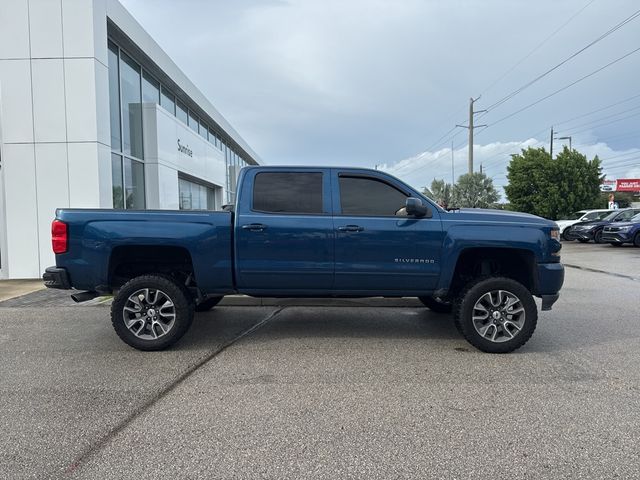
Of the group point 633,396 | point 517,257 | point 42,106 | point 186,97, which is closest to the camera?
point 633,396

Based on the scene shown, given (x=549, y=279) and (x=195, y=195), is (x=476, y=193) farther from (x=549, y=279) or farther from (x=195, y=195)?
(x=549, y=279)

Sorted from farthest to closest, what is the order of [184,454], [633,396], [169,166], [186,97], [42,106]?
[186,97]
[169,166]
[42,106]
[633,396]
[184,454]

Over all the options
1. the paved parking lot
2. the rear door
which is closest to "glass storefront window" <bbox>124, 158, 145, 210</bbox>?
the paved parking lot

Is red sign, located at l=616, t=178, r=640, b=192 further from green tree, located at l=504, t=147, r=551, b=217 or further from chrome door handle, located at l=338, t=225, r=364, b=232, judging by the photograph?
chrome door handle, located at l=338, t=225, r=364, b=232

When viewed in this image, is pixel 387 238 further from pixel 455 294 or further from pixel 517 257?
pixel 517 257

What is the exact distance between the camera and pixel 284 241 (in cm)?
507

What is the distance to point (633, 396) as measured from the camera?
3875 mm

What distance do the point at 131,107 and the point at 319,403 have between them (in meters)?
12.2

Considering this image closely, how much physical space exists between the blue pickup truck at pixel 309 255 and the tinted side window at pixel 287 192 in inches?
1.0

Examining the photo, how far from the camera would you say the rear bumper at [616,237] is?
18.7m

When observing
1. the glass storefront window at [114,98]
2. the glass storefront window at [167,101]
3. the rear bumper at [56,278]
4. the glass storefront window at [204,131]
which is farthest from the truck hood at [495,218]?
the glass storefront window at [204,131]

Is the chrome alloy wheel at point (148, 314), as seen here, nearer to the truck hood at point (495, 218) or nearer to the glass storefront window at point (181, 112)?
the truck hood at point (495, 218)

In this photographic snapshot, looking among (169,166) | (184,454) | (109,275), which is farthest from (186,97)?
(184,454)

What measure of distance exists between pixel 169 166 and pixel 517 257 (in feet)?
42.3
